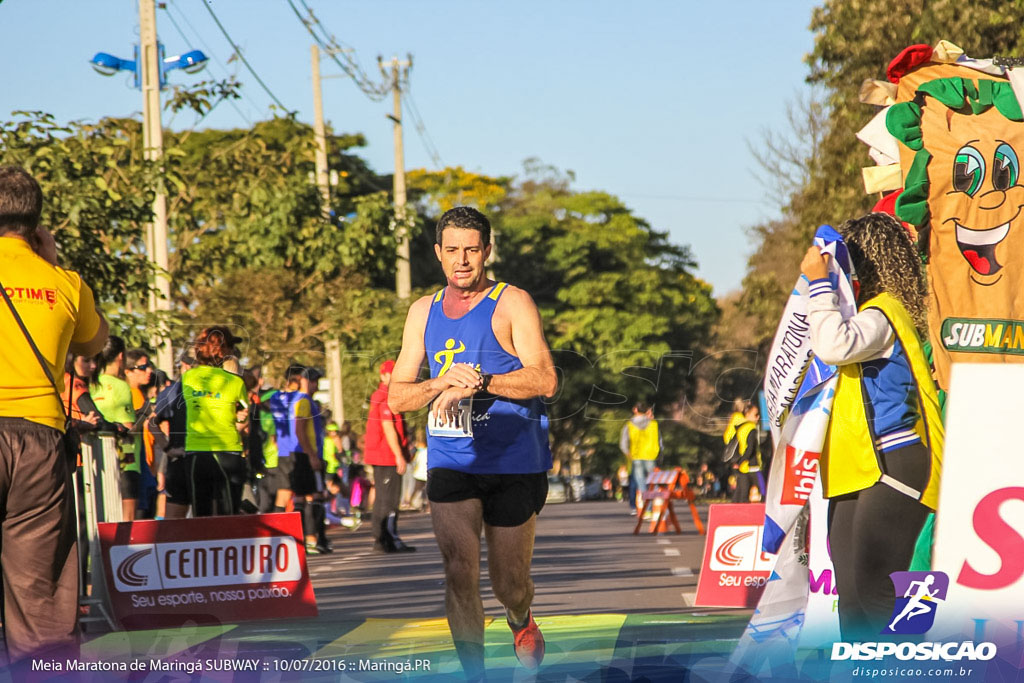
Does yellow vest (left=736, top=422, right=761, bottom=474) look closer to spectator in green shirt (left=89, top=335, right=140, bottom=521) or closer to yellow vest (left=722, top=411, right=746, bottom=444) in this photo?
yellow vest (left=722, top=411, right=746, bottom=444)

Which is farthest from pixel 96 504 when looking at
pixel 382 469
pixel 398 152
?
pixel 398 152

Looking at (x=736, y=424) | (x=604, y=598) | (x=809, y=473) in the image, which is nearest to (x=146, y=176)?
(x=604, y=598)

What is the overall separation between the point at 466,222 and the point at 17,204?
5.74ft

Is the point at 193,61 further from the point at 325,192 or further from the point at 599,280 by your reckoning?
the point at 599,280

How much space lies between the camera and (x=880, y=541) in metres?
5.71

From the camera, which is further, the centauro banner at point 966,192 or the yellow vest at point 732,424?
the yellow vest at point 732,424

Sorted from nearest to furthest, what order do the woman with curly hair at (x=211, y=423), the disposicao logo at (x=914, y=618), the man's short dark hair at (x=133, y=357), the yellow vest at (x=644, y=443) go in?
the disposicao logo at (x=914, y=618) < the woman with curly hair at (x=211, y=423) < the man's short dark hair at (x=133, y=357) < the yellow vest at (x=644, y=443)

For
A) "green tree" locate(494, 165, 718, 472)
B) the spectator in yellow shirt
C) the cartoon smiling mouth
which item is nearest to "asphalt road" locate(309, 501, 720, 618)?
the cartoon smiling mouth

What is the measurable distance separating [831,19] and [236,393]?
14.5 metres

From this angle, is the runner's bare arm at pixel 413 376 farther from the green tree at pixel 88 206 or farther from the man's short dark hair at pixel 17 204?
the green tree at pixel 88 206

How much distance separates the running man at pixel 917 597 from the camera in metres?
5.59

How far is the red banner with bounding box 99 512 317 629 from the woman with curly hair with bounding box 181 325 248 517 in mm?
1399

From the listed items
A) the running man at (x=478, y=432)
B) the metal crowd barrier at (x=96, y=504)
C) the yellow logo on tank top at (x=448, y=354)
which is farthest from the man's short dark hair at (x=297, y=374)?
the yellow logo on tank top at (x=448, y=354)

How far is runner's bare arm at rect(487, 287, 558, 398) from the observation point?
6070mm
